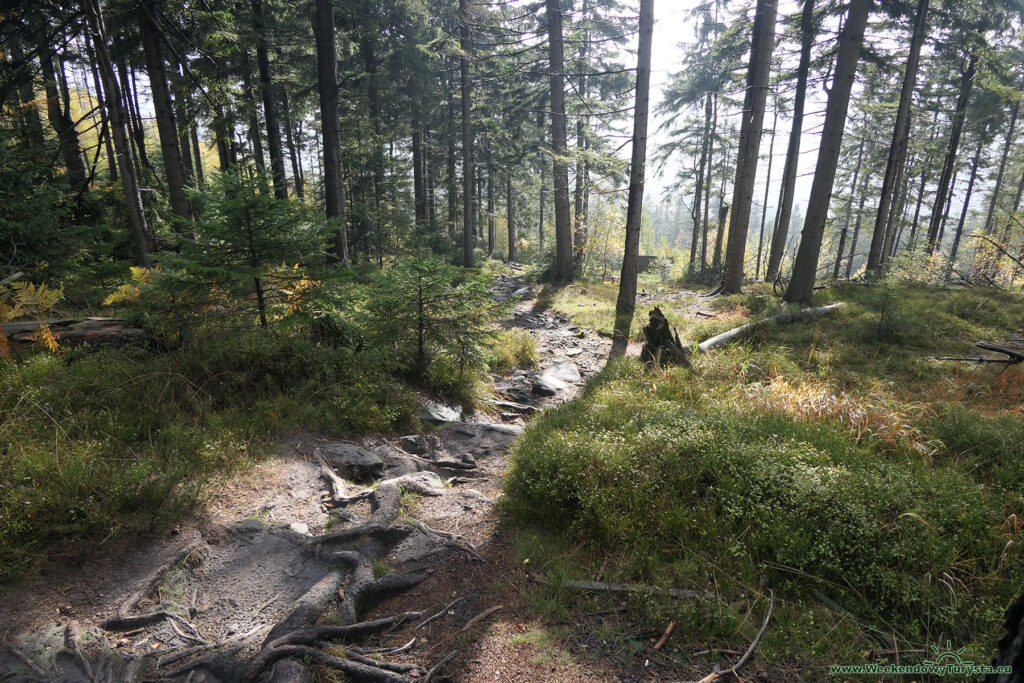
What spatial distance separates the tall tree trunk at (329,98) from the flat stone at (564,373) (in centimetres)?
542

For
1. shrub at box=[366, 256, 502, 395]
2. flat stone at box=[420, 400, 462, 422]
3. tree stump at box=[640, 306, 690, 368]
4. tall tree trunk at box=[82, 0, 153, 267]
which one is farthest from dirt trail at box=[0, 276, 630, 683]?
tree stump at box=[640, 306, 690, 368]

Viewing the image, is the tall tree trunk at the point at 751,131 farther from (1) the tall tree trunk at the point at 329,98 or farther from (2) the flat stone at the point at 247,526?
(2) the flat stone at the point at 247,526

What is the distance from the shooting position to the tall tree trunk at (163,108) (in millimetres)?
8523

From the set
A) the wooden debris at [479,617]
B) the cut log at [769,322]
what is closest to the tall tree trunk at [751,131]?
the cut log at [769,322]

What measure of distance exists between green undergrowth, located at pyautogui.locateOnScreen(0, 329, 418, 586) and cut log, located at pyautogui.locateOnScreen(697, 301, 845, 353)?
263 inches

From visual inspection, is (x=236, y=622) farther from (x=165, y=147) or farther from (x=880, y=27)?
(x=880, y=27)

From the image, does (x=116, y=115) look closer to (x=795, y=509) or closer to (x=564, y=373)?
(x=564, y=373)

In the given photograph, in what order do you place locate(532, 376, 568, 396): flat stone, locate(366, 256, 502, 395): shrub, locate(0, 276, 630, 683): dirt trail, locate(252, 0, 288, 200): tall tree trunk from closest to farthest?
1. locate(0, 276, 630, 683): dirt trail
2. locate(366, 256, 502, 395): shrub
3. locate(532, 376, 568, 396): flat stone
4. locate(252, 0, 288, 200): tall tree trunk

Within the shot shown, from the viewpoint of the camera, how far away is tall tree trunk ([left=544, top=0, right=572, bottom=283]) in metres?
15.2

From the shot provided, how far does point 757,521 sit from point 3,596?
485 centimetres

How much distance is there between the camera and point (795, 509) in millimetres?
3258

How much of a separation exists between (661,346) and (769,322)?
396 centimetres

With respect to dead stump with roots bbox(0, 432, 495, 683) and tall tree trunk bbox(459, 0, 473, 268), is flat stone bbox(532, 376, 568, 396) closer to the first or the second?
dead stump with roots bbox(0, 432, 495, 683)

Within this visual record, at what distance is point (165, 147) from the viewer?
9.41m
